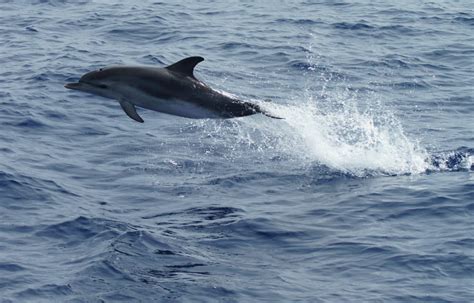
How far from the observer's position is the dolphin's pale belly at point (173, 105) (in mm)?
15273

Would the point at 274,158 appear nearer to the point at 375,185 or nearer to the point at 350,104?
the point at 375,185

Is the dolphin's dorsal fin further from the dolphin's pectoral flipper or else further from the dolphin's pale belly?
the dolphin's pectoral flipper

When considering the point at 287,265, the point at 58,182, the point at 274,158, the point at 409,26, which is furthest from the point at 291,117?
the point at 409,26

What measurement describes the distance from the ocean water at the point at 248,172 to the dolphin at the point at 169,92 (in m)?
1.51

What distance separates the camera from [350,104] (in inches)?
870

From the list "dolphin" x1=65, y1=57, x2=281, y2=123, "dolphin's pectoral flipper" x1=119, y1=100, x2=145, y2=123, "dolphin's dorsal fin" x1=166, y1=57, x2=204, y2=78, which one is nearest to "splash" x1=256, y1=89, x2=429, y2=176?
"dolphin" x1=65, y1=57, x2=281, y2=123

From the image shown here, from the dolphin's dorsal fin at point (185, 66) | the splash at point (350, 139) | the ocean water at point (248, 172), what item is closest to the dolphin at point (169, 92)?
the dolphin's dorsal fin at point (185, 66)

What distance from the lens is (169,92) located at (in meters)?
15.2

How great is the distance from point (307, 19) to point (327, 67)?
631 centimetres

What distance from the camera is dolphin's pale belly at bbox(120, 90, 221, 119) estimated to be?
50.1ft

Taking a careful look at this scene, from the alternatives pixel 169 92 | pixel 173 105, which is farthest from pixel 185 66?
pixel 173 105

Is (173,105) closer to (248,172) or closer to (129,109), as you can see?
(129,109)

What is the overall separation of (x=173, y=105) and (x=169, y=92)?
0.20m

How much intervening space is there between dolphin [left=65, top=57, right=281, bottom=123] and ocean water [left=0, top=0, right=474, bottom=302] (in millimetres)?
1512
